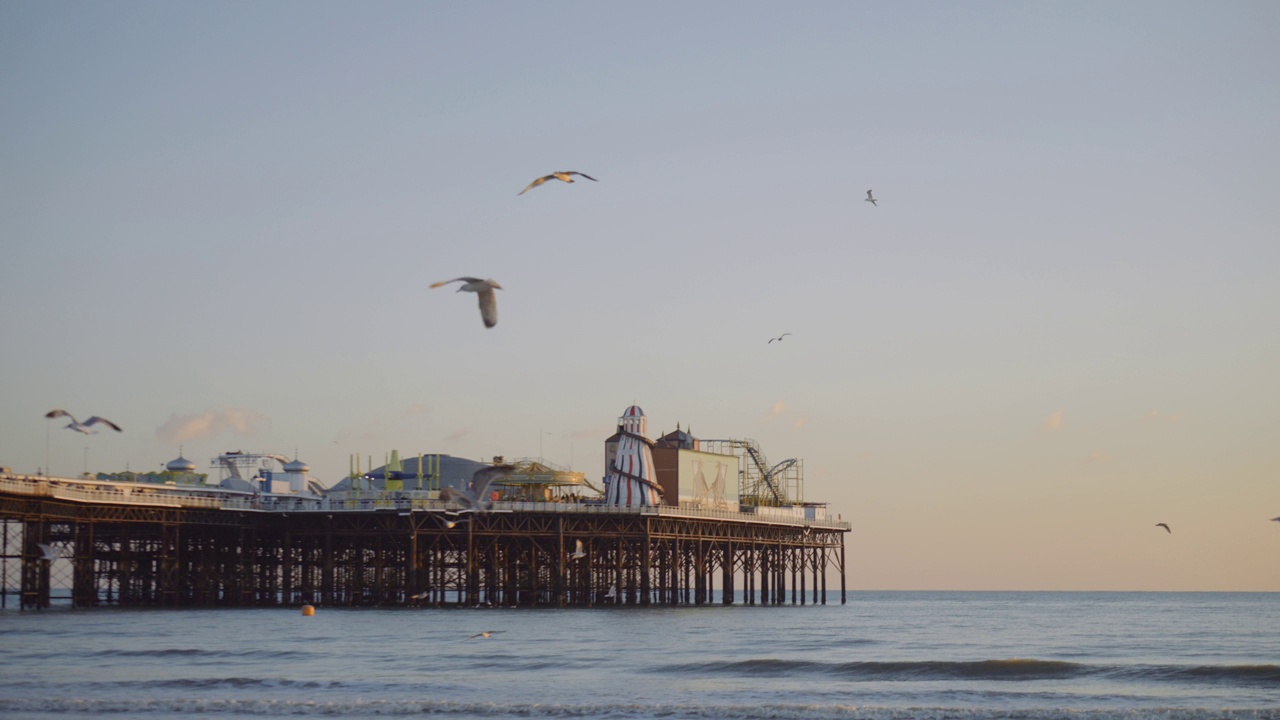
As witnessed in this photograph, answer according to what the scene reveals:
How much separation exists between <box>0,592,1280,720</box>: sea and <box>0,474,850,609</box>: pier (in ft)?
16.7

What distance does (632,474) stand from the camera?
79.1m

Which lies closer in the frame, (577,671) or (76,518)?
(577,671)

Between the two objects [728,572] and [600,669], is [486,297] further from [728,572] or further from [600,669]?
[728,572]

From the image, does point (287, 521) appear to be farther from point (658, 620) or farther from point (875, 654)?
point (875, 654)

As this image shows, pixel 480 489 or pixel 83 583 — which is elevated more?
pixel 480 489

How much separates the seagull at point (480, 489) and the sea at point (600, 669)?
489 centimetres

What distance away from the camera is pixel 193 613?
68938 millimetres

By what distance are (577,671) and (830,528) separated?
177 feet

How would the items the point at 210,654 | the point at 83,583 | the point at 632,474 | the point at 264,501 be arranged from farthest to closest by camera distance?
1. the point at 632,474
2. the point at 264,501
3. the point at 83,583
4. the point at 210,654

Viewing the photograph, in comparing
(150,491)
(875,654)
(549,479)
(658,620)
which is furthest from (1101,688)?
(150,491)

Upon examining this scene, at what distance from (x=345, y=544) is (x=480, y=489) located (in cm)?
3029

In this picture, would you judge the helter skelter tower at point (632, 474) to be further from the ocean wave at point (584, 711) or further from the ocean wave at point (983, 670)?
the ocean wave at point (584, 711)

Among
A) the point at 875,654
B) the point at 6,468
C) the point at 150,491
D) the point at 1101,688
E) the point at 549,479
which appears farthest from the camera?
the point at 549,479

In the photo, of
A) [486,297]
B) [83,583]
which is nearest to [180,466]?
[83,583]
